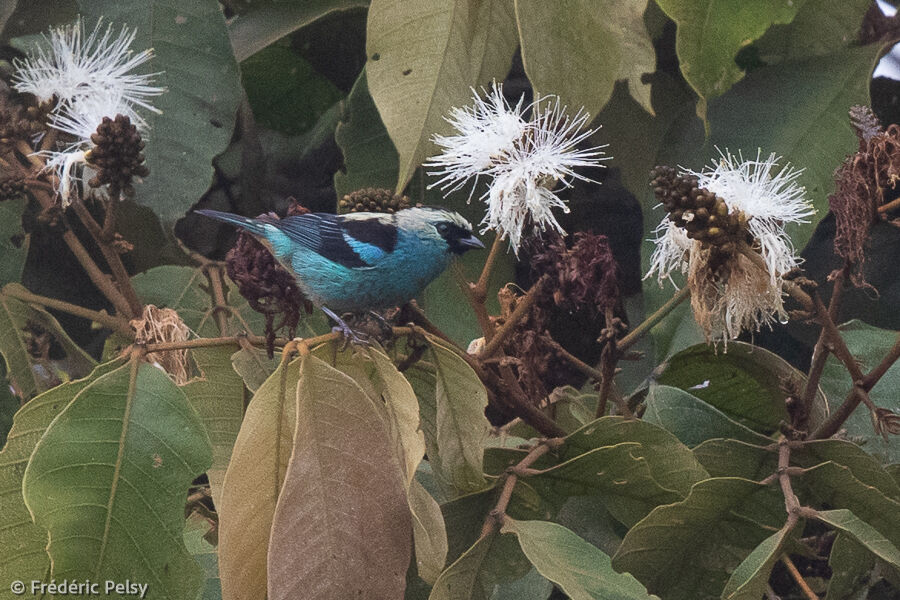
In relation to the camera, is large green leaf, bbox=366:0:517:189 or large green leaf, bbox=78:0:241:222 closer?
large green leaf, bbox=366:0:517:189

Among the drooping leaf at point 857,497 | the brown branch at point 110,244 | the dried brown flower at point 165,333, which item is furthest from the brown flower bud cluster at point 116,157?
the drooping leaf at point 857,497

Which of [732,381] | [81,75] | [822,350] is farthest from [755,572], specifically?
[81,75]

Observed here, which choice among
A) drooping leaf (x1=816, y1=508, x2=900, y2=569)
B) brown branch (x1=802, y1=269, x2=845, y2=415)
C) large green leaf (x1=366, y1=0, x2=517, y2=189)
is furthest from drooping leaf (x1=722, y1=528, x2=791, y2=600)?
large green leaf (x1=366, y1=0, x2=517, y2=189)

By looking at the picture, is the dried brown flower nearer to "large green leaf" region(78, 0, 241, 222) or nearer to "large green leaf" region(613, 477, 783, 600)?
"large green leaf" region(78, 0, 241, 222)

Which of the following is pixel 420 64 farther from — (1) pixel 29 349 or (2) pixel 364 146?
(1) pixel 29 349

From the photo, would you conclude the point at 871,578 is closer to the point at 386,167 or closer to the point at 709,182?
the point at 709,182

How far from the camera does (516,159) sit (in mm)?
924

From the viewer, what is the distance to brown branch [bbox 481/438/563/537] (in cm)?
88

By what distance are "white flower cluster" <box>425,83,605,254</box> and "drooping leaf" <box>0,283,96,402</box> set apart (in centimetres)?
54

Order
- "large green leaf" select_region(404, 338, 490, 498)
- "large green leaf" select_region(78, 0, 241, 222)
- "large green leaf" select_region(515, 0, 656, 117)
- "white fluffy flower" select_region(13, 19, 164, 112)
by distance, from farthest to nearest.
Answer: "large green leaf" select_region(78, 0, 241, 222) < "white fluffy flower" select_region(13, 19, 164, 112) < "large green leaf" select_region(515, 0, 656, 117) < "large green leaf" select_region(404, 338, 490, 498)

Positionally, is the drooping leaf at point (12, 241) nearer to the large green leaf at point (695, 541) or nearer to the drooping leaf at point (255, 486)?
the drooping leaf at point (255, 486)

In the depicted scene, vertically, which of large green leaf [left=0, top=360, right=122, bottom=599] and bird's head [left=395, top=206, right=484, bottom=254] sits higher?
bird's head [left=395, top=206, right=484, bottom=254]

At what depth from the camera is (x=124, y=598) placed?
809mm

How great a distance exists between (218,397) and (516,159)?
1.23ft
